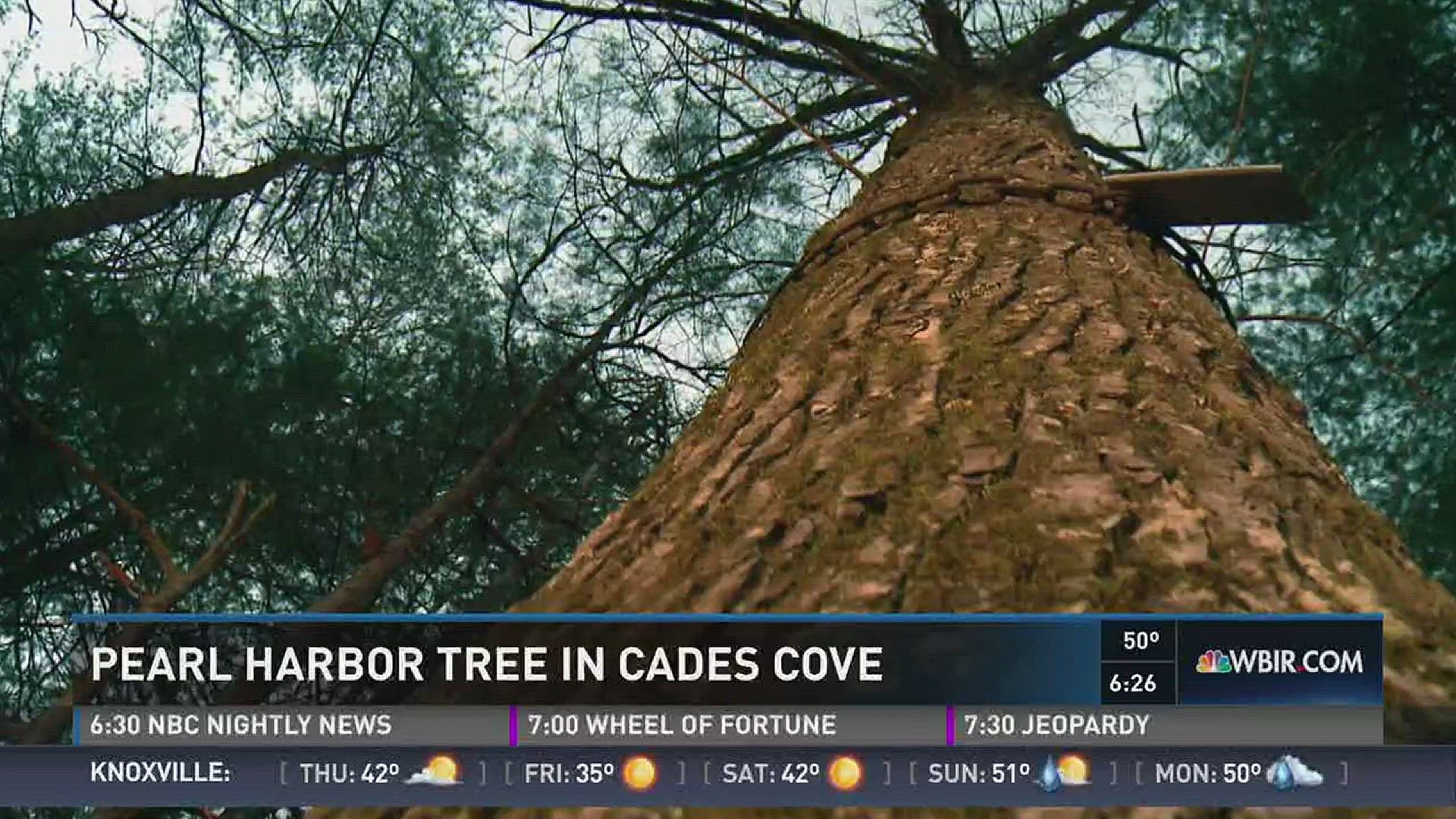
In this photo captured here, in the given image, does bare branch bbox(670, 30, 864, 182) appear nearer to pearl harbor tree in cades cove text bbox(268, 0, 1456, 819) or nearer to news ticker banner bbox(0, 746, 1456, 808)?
pearl harbor tree in cades cove text bbox(268, 0, 1456, 819)

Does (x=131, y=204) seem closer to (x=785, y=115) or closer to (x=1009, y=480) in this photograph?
(x=785, y=115)

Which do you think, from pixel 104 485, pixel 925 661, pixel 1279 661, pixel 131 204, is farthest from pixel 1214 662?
pixel 131 204

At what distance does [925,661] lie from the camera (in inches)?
28.8

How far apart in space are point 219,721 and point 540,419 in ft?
9.82

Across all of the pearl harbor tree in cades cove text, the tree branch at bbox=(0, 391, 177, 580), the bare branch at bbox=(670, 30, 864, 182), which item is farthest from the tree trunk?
the tree branch at bbox=(0, 391, 177, 580)

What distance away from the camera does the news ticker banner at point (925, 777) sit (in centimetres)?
68

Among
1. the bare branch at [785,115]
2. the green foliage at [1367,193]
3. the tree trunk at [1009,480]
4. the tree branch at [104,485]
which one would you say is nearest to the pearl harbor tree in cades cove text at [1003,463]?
the tree trunk at [1009,480]

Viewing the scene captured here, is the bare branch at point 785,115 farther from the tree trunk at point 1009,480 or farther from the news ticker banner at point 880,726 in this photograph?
the news ticker banner at point 880,726

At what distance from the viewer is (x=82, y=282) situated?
11.1 feet

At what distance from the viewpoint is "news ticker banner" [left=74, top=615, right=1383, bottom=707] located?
2.38 feet

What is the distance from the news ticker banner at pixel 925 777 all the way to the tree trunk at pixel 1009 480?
0.02 meters

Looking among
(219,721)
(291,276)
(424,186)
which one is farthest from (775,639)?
(291,276)

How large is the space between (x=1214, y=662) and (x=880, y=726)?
20 centimetres

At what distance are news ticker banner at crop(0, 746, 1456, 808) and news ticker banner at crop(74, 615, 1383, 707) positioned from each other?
0.04 meters
